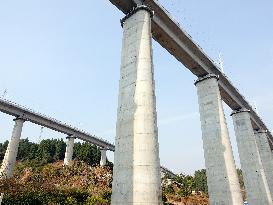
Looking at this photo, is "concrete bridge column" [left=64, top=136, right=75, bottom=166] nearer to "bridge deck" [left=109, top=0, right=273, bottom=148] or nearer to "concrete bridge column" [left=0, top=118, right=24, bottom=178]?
"concrete bridge column" [left=0, top=118, right=24, bottom=178]

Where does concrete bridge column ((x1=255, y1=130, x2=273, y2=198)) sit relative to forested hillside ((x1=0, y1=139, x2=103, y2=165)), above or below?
below

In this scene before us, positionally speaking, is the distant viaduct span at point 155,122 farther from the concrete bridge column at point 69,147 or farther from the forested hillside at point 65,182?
the concrete bridge column at point 69,147

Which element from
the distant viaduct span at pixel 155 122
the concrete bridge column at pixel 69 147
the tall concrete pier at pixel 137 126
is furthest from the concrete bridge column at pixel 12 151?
the tall concrete pier at pixel 137 126

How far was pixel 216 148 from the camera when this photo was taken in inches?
873

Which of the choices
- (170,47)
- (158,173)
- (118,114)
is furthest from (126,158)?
(170,47)

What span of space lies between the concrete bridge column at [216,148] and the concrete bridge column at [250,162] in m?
9.36

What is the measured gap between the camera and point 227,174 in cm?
2088

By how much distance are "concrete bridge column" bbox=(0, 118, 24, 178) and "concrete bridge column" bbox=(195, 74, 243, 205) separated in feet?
94.9

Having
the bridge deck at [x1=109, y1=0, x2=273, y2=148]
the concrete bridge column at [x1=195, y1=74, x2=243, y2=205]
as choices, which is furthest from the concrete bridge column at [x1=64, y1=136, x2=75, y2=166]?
the concrete bridge column at [x1=195, y1=74, x2=243, y2=205]

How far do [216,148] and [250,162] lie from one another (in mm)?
11181

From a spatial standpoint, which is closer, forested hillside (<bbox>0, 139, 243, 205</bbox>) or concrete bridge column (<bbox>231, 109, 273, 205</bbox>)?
forested hillside (<bbox>0, 139, 243, 205</bbox>)

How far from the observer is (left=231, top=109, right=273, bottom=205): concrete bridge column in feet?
96.7

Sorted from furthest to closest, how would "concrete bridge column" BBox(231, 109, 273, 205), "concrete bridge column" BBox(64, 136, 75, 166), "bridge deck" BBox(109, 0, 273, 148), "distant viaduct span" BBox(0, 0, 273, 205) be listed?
"concrete bridge column" BBox(64, 136, 75, 166) < "concrete bridge column" BBox(231, 109, 273, 205) < "bridge deck" BBox(109, 0, 273, 148) < "distant viaduct span" BBox(0, 0, 273, 205)

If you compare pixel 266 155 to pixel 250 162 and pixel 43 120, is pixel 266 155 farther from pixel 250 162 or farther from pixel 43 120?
pixel 43 120
